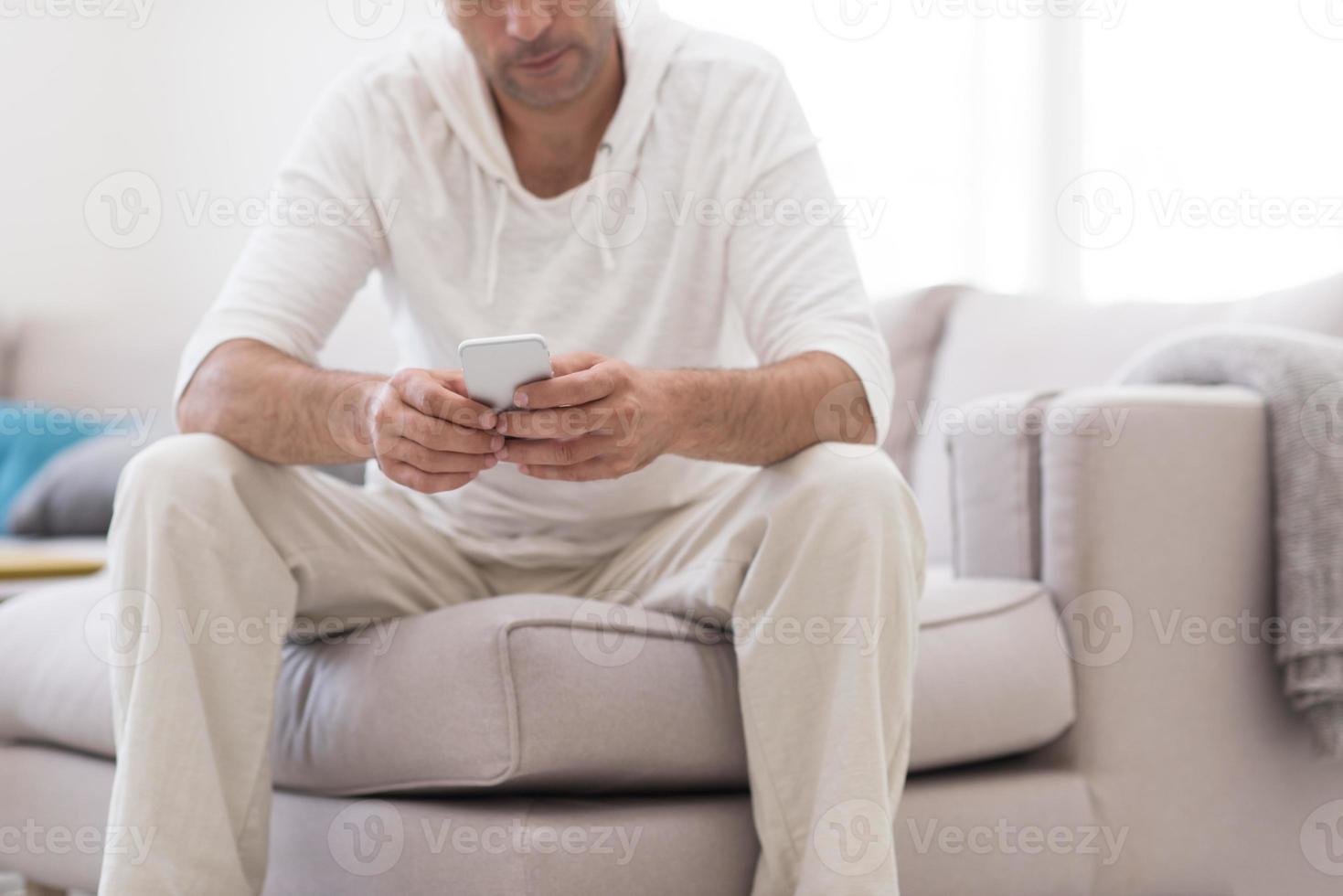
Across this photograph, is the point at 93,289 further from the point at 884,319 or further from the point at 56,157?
the point at 884,319

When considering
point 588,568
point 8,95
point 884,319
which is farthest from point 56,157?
point 588,568

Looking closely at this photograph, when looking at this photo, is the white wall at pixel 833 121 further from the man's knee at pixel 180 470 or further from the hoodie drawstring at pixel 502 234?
the man's knee at pixel 180 470

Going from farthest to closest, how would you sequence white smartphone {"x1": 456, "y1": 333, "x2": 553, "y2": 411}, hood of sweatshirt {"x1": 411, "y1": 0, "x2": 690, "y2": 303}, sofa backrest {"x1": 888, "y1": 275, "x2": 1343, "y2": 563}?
sofa backrest {"x1": 888, "y1": 275, "x2": 1343, "y2": 563}
hood of sweatshirt {"x1": 411, "y1": 0, "x2": 690, "y2": 303}
white smartphone {"x1": 456, "y1": 333, "x2": 553, "y2": 411}

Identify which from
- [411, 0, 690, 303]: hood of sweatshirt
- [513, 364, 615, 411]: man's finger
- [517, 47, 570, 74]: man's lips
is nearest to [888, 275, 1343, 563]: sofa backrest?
[411, 0, 690, 303]: hood of sweatshirt

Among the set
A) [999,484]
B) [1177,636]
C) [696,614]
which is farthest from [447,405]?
[1177,636]

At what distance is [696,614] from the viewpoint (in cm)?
117

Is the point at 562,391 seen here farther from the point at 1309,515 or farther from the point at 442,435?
the point at 1309,515

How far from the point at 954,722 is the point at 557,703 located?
408mm

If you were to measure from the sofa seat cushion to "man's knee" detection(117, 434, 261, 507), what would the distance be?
203 millimetres

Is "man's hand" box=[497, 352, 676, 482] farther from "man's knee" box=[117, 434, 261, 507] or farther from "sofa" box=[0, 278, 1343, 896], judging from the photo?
"man's knee" box=[117, 434, 261, 507]

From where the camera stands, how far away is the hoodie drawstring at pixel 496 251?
1366 mm

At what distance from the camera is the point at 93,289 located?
3.27m

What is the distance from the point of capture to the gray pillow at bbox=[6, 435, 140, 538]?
246 centimetres

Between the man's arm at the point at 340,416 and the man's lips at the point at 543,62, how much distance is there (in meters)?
0.39
